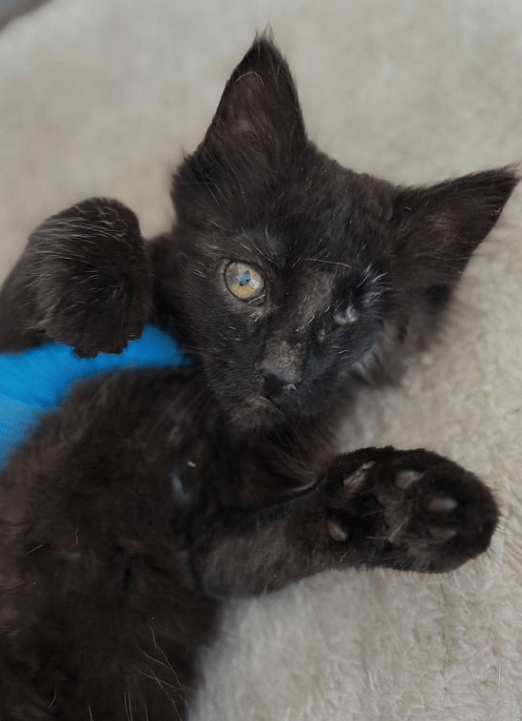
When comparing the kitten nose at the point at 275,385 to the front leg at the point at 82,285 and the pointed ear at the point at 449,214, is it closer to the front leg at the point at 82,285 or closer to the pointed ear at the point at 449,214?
the front leg at the point at 82,285

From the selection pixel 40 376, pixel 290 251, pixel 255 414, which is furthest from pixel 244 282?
pixel 40 376

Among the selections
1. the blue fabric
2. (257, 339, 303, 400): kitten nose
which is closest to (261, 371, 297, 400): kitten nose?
(257, 339, 303, 400): kitten nose

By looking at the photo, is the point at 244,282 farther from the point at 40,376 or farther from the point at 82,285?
the point at 40,376

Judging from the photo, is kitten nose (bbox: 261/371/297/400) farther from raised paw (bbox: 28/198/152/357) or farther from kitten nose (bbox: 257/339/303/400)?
raised paw (bbox: 28/198/152/357)

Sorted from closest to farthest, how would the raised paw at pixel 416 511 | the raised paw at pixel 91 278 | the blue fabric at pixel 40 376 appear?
the raised paw at pixel 416 511 < the raised paw at pixel 91 278 < the blue fabric at pixel 40 376

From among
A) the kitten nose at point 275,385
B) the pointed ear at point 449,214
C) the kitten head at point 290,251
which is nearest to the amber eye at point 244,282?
the kitten head at point 290,251

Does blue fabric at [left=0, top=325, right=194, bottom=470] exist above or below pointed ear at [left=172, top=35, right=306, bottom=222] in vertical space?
below
